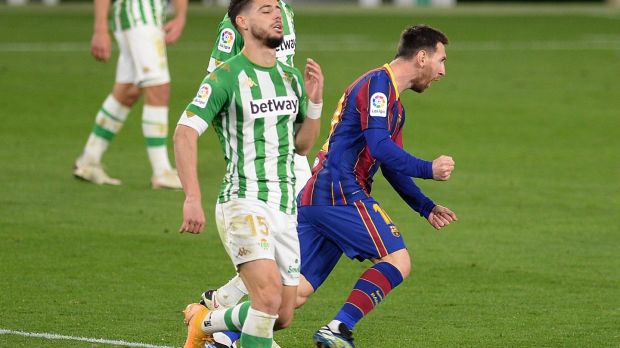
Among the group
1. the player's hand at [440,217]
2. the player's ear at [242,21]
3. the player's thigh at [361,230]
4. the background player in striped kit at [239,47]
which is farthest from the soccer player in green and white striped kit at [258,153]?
the background player in striped kit at [239,47]

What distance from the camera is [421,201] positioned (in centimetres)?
804

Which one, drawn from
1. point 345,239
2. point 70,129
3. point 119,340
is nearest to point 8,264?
point 119,340

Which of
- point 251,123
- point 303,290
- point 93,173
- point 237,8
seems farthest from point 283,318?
point 93,173

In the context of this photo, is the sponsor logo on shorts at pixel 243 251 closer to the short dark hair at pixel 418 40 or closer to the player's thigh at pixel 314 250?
the player's thigh at pixel 314 250

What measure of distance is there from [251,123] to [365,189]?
4.33ft

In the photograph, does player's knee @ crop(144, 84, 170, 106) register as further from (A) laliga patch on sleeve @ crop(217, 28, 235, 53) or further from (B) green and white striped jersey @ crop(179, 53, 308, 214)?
(B) green and white striped jersey @ crop(179, 53, 308, 214)

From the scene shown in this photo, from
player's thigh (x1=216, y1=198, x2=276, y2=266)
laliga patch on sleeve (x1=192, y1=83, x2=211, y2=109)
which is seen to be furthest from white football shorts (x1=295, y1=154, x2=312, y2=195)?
laliga patch on sleeve (x1=192, y1=83, x2=211, y2=109)

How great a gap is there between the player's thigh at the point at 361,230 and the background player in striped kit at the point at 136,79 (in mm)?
5804

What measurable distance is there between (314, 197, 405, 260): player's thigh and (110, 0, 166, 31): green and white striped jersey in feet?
20.1

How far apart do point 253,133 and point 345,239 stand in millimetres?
1151

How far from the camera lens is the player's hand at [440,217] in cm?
794

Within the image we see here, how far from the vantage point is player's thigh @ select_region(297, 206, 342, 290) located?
778 centimetres

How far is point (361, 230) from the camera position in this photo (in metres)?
7.63

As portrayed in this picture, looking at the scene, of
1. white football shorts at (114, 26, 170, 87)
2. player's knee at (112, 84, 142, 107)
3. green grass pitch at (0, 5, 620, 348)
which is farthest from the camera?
player's knee at (112, 84, 142, 107)
